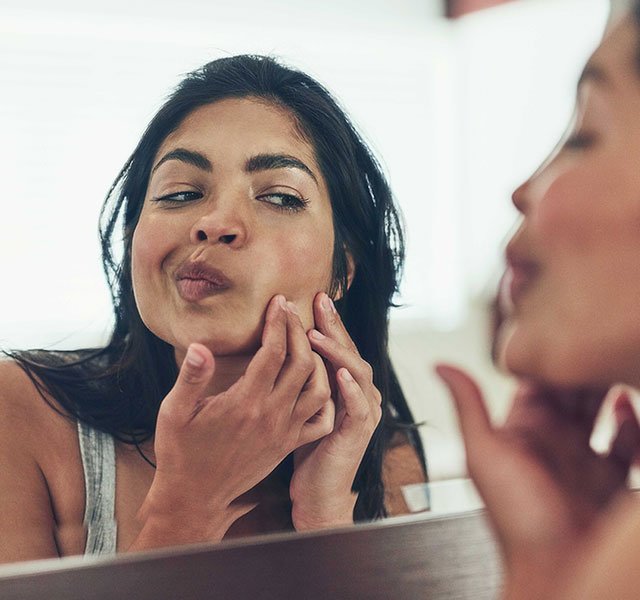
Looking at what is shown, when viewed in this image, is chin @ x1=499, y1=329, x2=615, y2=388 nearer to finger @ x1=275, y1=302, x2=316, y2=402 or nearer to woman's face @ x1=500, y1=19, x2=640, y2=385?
woman's face @ x1=500, y1=19, x2=640, y2=385

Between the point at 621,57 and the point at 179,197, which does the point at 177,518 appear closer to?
the point at 179,197

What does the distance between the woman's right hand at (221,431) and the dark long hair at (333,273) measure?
13 mm

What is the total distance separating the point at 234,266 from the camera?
0.36 metres

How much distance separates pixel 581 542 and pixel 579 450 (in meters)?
0.04

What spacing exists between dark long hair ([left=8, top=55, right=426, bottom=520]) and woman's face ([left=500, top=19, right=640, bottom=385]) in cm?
20

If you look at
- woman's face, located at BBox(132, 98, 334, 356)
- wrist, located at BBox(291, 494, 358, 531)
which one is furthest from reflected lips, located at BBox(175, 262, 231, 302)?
wrist, located at BBox(291, 494, 358, 531)

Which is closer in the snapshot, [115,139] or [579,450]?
[579,450]

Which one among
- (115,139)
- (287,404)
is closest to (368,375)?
(287,404)

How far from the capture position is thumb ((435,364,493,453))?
203 mm

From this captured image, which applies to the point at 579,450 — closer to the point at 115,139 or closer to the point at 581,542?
the point at 581,542

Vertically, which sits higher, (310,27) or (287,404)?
(310,27)

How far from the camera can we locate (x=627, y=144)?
0.60ft

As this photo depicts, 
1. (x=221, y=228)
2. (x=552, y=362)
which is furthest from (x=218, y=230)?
(x=552, y=362)

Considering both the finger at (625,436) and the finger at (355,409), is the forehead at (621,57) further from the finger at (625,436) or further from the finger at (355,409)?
the finger at (355,409)
